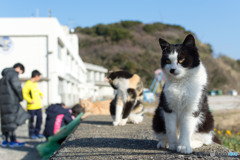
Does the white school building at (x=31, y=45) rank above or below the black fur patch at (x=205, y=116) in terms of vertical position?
above

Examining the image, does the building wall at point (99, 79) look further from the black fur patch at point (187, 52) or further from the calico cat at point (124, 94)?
the black fur patch at point (187, 52)

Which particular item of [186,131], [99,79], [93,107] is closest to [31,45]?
[93,107]

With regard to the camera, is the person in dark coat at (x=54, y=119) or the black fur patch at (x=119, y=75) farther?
the person in dark coat at (x=54, y=119)

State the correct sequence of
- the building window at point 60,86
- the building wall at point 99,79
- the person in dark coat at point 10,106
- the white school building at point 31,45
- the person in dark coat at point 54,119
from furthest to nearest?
the building wall at point 99,79 < the building window at point 60,86 < the white school building at point 31,45 < the person in dark coat at point 10,106 < the person in dark coat at point 54,119

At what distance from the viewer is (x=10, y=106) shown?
551cm

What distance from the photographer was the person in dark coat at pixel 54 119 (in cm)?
532

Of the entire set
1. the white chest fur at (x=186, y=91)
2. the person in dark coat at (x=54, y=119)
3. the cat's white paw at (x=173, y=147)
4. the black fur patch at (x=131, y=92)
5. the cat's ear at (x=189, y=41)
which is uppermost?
the cat's ear at (x=189, y=41)

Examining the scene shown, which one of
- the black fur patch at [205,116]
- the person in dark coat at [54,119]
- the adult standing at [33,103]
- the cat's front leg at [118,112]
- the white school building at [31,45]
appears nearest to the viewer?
the black fur patch at [205,116]

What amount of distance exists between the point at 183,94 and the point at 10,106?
473cm

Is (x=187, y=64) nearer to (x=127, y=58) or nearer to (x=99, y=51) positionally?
(x=127, y=58)

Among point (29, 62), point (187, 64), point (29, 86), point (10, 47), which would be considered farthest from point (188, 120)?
point (10, 47)

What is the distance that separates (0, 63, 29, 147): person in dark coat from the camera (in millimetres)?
5461

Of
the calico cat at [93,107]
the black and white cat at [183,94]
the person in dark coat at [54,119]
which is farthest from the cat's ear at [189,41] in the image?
the calico cat at [93,107]

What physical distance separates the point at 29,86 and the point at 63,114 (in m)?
1.68
